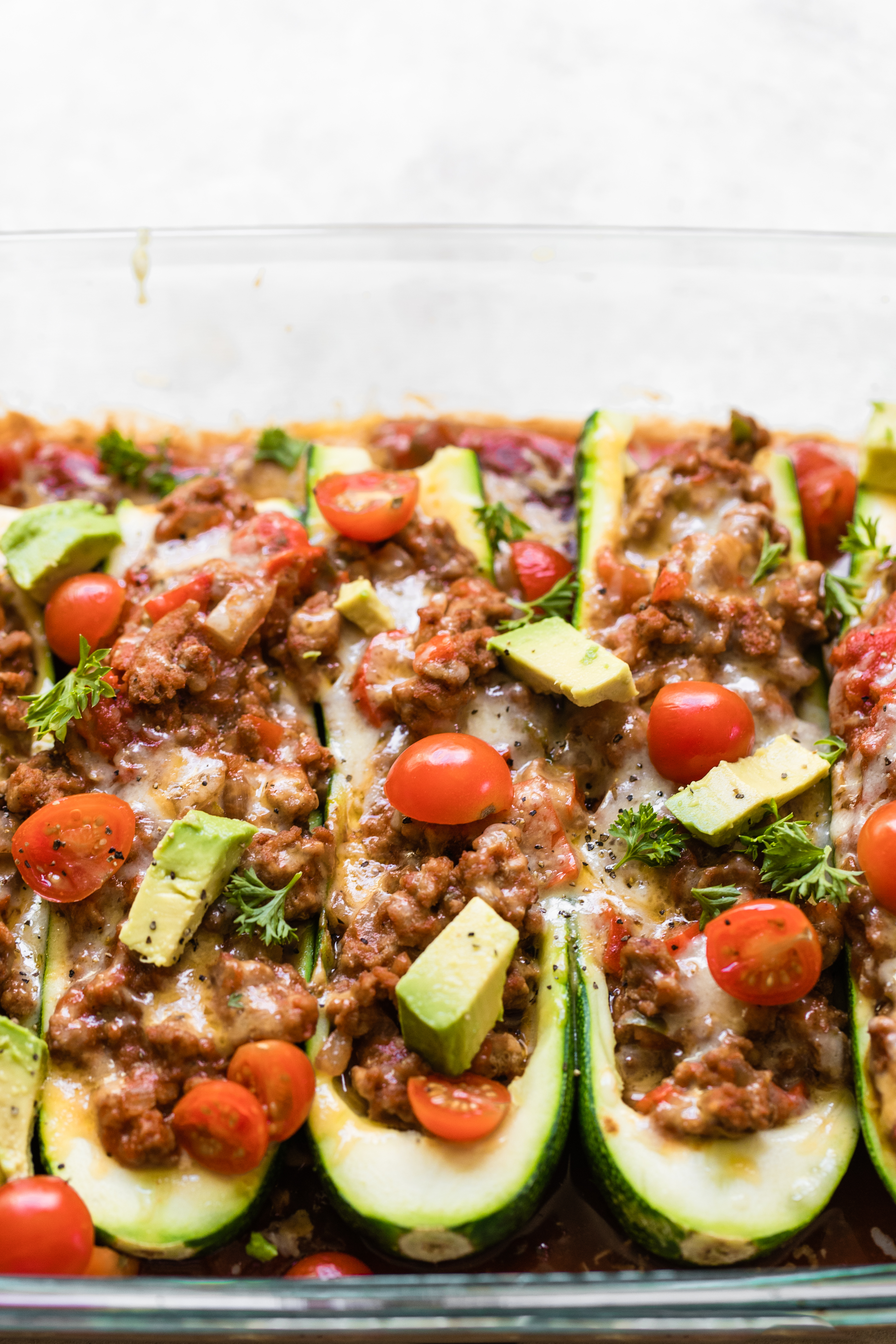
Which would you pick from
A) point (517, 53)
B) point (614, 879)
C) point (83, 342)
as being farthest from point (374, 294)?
point (614, 879)

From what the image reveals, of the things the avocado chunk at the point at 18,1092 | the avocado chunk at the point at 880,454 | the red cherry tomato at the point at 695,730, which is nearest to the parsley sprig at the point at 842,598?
the avocado chunk at the point at 880,454

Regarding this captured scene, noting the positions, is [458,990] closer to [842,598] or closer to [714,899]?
[714,899]

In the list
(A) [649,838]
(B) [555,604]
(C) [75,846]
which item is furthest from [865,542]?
(C) [75,846]

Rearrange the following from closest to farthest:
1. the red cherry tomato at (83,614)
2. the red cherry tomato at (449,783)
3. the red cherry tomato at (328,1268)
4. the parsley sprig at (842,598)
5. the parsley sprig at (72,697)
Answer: the red cherry tomato at (328,1268) → the red cherry tomato at (449,783) → the parsley sprig at (72,697) → the red cherry tomato at (83,614) → the parsley sprig at (842,598)

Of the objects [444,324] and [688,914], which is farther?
[444,324]

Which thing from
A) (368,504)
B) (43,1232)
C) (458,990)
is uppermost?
(368,504)

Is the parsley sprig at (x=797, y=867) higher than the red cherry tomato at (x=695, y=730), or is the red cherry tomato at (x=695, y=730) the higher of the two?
the red cherry tomato at (x=695, y=730)

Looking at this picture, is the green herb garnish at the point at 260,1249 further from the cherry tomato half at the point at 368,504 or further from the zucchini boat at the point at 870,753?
the cherry tomato half at the point at 368,504

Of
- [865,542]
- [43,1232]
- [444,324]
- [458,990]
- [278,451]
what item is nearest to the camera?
[43,1232]
